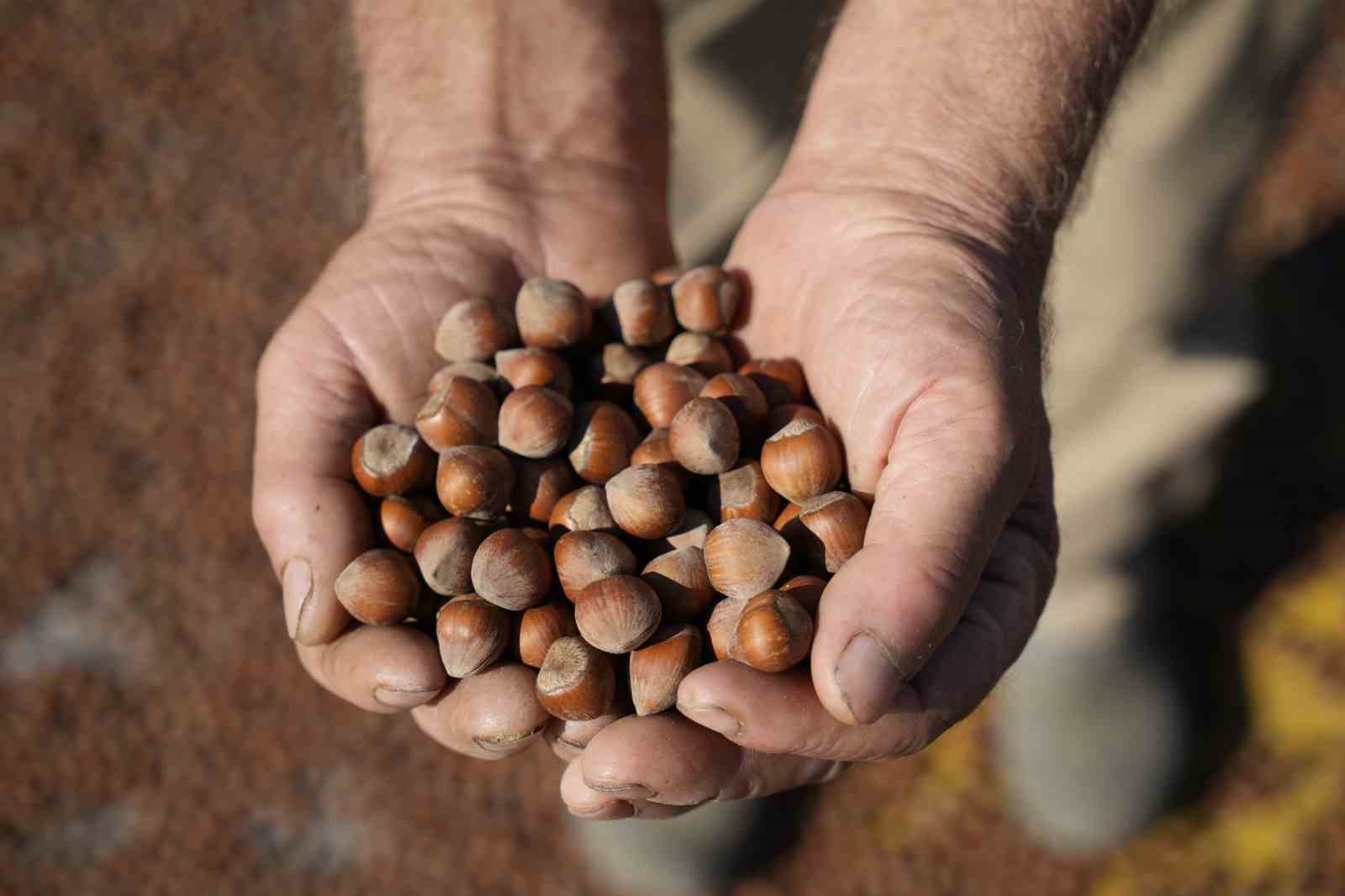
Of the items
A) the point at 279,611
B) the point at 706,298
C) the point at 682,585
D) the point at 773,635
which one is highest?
the point at 706,298

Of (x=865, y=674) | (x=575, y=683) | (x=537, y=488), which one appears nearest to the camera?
(x=865, y=674)

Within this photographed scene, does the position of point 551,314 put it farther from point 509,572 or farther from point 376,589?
point 376,589

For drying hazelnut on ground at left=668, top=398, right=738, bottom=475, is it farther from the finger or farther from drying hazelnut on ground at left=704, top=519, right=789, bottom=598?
the finger

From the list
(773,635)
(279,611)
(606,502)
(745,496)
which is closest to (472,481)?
(606,502)

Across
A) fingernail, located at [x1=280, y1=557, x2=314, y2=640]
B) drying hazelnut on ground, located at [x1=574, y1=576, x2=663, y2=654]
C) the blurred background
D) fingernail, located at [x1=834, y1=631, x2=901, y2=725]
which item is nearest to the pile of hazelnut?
drying hazelnut on ground, located at [x1=574, y1=576, x2=663, y2=654]

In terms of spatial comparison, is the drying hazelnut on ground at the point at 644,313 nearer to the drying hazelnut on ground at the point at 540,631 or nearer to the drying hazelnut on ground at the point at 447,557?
the drying hazelnut on ground at the point at 447,557

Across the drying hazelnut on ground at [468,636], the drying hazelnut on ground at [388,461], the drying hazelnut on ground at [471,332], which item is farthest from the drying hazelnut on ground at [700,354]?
the drying hazelnut on ground at [468,636]
